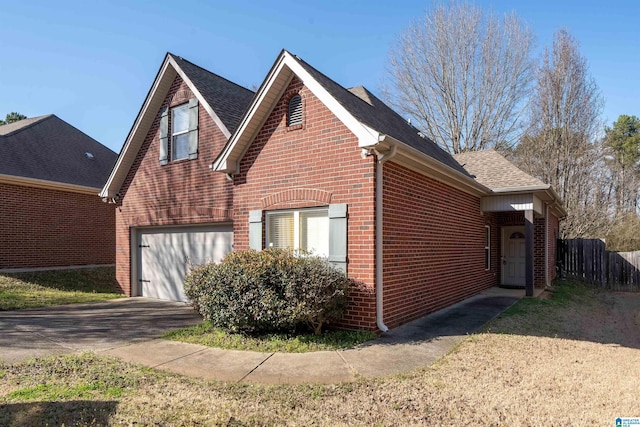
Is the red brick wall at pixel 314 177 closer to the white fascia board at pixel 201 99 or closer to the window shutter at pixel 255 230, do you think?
the window shutter at pixel 255 230

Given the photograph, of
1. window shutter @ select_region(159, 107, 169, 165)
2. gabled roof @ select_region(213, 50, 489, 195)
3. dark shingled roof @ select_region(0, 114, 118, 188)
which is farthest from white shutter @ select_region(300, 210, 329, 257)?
dark shingled roof @ select_region(0, 114, 118, 188)

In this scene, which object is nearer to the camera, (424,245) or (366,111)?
(424,245)

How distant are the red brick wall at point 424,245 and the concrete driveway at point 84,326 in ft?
14.4

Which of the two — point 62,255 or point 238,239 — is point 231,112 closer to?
point 238,239

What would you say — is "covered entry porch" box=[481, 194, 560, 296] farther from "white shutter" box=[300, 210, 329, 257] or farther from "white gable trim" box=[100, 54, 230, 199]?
"white gable trim" box=[100, 54, 230, 199]

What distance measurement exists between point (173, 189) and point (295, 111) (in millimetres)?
5247

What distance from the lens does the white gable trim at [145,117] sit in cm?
1152

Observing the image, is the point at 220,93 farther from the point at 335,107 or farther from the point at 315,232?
the point at 315,232

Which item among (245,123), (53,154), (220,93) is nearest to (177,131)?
(220,93)

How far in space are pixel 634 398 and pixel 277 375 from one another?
4.12m

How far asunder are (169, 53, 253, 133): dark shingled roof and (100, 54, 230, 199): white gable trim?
0.57 ft

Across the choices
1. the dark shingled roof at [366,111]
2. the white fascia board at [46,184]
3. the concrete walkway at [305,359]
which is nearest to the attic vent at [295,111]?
the dark shingled roof at [366,111]

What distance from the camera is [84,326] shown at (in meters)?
7.94

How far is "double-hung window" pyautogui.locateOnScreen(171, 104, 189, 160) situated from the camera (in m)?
11.5
